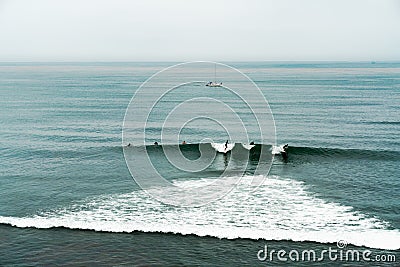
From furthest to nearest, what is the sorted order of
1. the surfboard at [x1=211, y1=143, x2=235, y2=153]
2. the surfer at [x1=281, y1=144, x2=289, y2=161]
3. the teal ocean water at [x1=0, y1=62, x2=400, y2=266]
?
the surfboard at [x1=211, y1=143, x2=235, y2=153], the surfer at [x1=281, y1=144, x2=289, y2=161], the teal ocean water at [x1=0, y1=62, x2=400, y2=266]

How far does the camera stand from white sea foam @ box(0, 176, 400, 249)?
24.4m

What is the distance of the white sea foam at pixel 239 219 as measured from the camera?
80.2ft

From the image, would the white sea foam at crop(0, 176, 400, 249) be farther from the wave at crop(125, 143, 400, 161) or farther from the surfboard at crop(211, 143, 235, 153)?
the surfboard at crop(211, 143, 235, 153)

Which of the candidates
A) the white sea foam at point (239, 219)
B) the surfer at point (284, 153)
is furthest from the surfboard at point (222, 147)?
the white sea foam at point (239, 219)

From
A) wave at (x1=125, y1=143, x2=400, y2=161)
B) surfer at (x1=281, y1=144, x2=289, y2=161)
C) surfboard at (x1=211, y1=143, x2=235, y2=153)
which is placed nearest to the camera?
wave at (x1=125, y1=143, x2=400, y2=161)

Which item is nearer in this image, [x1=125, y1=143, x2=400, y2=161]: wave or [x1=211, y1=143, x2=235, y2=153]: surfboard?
[x1=125, y1=143, x2=400, y2=161]: wave

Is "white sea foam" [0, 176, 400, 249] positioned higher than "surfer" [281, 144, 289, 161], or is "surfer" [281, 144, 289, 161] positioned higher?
"surfer" [281, 144, 289, 161]

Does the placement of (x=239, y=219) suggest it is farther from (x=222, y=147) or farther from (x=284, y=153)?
(x=222, y=147)

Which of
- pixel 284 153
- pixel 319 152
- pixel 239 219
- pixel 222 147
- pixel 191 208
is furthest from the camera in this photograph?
pixel 222 147

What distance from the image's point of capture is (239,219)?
26844mm

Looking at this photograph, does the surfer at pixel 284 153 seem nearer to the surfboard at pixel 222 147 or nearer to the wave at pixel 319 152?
the wave at pixel 319 152

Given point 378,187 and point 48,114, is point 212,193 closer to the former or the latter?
point 378,187

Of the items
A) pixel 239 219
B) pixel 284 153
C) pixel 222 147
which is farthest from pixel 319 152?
pixel 239 219

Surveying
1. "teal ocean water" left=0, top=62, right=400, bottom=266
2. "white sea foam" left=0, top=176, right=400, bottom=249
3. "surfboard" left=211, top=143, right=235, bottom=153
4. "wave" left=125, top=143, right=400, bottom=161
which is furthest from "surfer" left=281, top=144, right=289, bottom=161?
"white sea foam" left=0, top=176, right=400, bottom=249
